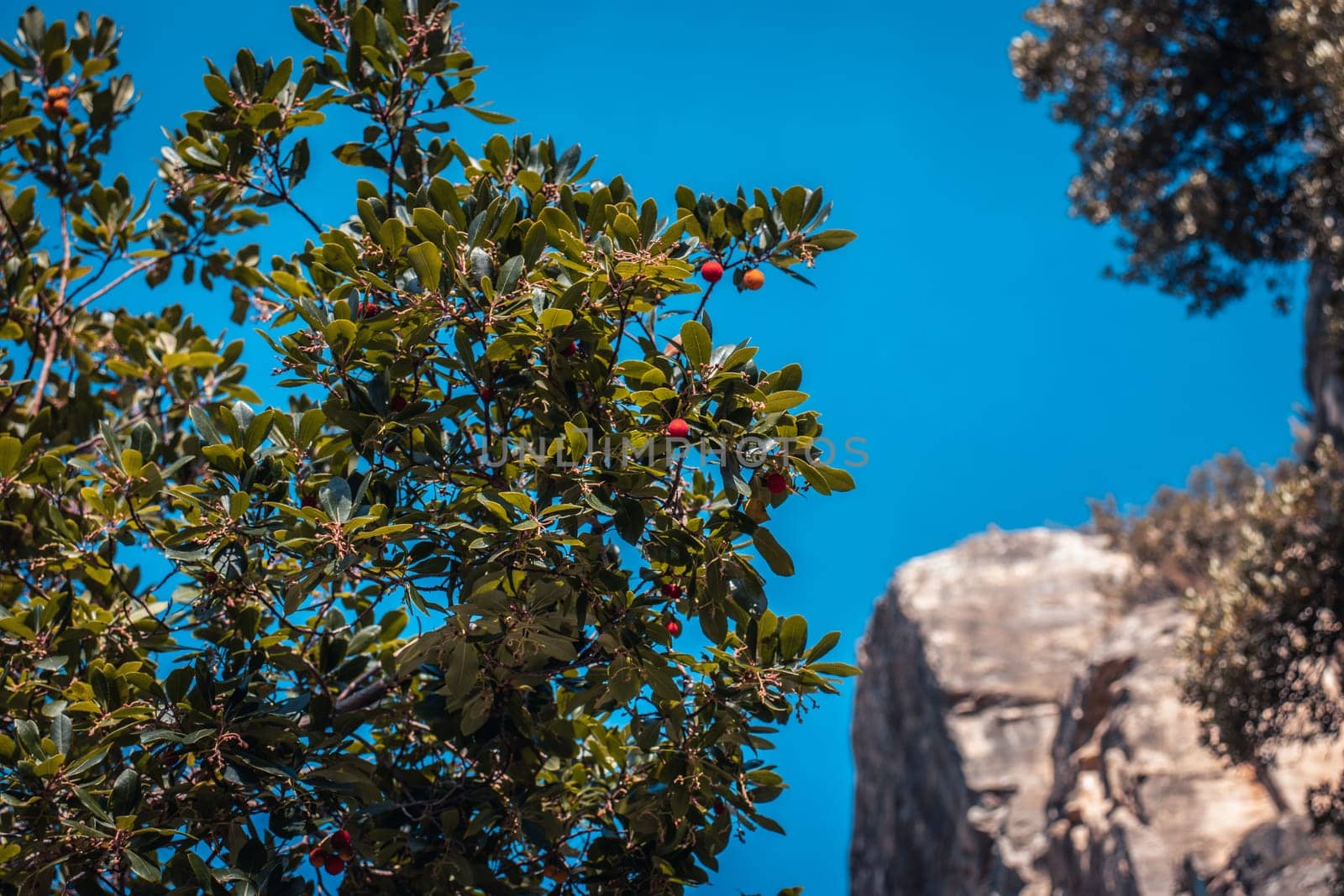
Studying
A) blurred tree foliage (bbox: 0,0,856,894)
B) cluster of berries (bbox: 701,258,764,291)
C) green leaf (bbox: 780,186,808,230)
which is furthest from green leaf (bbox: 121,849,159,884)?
green leaf (bbox: 780,186,808,230)

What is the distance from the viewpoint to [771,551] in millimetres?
3293

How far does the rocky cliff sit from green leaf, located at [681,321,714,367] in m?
9.98

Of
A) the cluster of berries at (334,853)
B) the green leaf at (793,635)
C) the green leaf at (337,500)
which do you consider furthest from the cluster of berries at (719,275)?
the cluster of berries at (334,853)

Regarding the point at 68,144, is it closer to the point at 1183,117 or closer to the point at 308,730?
the point at 308,730

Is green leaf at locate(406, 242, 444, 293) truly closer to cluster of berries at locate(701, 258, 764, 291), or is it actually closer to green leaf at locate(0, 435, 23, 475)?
cluster of berries at locate(701, 258, 764, 291)

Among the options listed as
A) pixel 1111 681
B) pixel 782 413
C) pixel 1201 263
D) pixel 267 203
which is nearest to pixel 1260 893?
pixel 1111 681

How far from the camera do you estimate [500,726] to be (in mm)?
3779

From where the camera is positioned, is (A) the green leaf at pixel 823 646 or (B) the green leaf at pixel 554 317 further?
(A) the green leaf at pixel 823 646

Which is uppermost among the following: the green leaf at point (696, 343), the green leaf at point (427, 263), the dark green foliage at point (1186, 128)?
the dark green foliage at point (1186, 128)

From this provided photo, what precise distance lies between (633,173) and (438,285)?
88.9 inches

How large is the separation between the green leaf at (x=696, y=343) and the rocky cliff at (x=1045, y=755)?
998 cm

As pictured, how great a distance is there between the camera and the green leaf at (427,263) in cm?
310

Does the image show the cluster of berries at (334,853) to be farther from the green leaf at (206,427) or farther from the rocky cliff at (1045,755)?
the rocky cliff at (1045,755)

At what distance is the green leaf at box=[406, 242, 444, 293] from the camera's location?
310 cm
